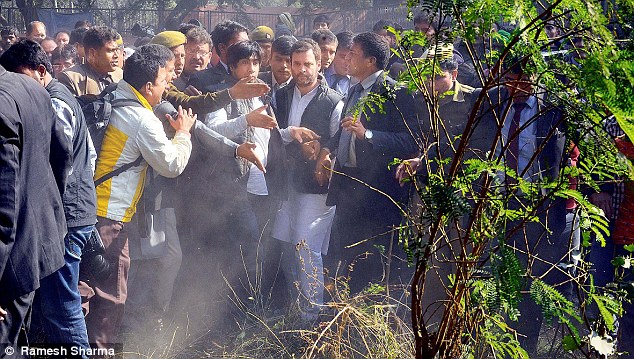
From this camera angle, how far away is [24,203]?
3.28 m

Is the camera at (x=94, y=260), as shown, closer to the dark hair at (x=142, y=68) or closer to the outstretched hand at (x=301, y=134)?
the dark hair at (x=142, y=68)

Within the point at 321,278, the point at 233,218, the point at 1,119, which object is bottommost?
the point at 321,278

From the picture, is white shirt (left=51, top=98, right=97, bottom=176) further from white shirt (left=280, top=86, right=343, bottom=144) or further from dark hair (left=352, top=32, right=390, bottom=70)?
dark hair (left=352, top=32, right=390, bottom=70)

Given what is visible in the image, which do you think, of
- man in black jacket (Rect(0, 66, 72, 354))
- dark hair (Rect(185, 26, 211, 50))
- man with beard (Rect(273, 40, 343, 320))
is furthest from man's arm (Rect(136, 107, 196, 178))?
dark hair (Rect(185, 26, 211, 50))

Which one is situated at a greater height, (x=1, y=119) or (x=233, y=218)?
(x=1, y=119)

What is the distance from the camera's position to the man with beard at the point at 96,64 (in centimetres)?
562

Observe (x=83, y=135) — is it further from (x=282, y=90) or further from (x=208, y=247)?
(x=282, y=90)

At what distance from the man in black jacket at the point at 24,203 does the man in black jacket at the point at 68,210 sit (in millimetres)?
321

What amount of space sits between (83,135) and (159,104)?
106 cm

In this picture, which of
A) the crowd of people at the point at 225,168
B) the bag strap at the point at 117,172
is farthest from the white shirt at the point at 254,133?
the bag strap at the point at 117,172

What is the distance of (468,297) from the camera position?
90.6 inches

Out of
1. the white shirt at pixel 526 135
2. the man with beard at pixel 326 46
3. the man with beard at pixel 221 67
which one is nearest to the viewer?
the white shirt at pixel 526 135

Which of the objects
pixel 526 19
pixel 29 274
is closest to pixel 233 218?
pixel 29 274

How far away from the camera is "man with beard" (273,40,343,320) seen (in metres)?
5.60
